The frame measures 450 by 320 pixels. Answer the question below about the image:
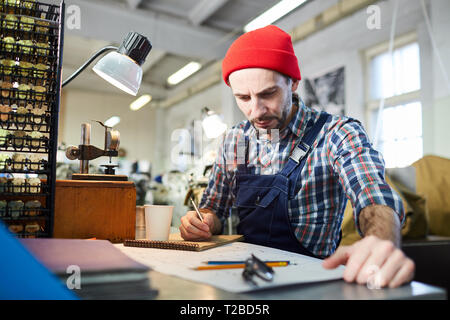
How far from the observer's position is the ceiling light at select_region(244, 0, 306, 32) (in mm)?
3918

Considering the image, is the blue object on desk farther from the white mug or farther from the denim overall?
the denim overall

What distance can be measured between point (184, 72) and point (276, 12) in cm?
270

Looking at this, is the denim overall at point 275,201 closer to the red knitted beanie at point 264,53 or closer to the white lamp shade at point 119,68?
the red knitted beanie at point 264,53

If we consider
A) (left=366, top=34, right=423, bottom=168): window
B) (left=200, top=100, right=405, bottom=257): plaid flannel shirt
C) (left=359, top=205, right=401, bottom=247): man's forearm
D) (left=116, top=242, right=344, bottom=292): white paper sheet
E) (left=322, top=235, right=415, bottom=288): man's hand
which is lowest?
(left=116, top=242, right=344, bottom=292): white paper sheet

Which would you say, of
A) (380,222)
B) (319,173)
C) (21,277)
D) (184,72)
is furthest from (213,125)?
(184,72)

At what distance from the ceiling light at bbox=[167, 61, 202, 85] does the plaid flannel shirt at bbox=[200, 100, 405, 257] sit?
4917 mm

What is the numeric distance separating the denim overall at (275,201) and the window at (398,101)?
2.75 meters

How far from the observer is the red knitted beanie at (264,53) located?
4.00 feet

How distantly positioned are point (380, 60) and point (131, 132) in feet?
19.1

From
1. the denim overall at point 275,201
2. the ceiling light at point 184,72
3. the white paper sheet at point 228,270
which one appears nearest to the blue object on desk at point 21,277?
the white paper sheet at point 228,270

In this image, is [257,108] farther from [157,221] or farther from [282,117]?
[157,221]

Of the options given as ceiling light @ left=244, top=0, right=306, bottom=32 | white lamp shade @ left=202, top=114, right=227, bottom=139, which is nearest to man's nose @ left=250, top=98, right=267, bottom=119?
white lamp shade @ left=202, top=114, right=227, bottom=139

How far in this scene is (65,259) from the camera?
52 centimetres
